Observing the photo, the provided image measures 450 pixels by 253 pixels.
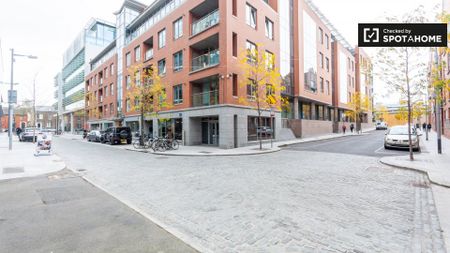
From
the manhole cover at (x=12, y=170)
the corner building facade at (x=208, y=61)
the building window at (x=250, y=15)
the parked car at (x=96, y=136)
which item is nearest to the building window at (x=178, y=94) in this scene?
the corner building facade at (x=208, y=61)

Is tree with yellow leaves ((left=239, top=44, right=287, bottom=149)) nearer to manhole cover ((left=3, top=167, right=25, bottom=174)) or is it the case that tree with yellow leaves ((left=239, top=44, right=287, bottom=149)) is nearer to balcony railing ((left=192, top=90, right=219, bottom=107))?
balcony railing ((left=192, top=90, right=219, bottom=107))

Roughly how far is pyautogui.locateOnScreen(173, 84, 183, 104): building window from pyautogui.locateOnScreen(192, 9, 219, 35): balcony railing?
550 centimetres

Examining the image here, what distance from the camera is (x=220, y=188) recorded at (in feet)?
21.3

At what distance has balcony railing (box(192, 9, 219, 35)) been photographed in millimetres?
19341

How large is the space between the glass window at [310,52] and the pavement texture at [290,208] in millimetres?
24172

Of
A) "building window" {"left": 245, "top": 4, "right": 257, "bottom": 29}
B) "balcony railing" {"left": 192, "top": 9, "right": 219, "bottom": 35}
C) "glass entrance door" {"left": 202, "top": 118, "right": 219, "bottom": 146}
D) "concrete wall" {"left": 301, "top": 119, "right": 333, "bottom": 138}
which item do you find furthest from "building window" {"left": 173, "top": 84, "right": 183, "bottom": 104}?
"concrete wall" {"left": 301, "top": 119, "right": 333, "bottom": 138}

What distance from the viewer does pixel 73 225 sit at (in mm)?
4051

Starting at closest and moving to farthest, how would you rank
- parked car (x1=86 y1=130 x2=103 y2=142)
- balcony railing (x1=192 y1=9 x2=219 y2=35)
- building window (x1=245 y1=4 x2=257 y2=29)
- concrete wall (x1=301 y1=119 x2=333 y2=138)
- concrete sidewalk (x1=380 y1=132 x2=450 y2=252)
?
concrete sidewalk (x1=380 y1=132 x2=450 y2=252)
balcony railing (x1=192 y1=9 x2=219 y2=35)
building window (x1=245 y1=4 x2=257 y2=29)
parked car (x1=86 y1=130 x2=103 y2=142)
concrete wall (x1=301 y1=119 x2=333 y2=138)

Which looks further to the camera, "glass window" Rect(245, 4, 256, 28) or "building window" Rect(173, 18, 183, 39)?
"building window" Rect(173, 18, 183, 39)

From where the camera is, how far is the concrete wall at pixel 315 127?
96.6ft

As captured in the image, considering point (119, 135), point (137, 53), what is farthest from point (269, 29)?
point (119, 135)

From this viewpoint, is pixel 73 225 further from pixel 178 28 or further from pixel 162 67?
pixel 162 67

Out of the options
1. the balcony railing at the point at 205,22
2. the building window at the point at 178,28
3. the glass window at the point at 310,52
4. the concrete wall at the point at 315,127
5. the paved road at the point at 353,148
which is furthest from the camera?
the glass window at the point at 310,52

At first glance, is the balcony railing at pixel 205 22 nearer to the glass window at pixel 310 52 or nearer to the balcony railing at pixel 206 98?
the balcony railing at pixel 206 98
